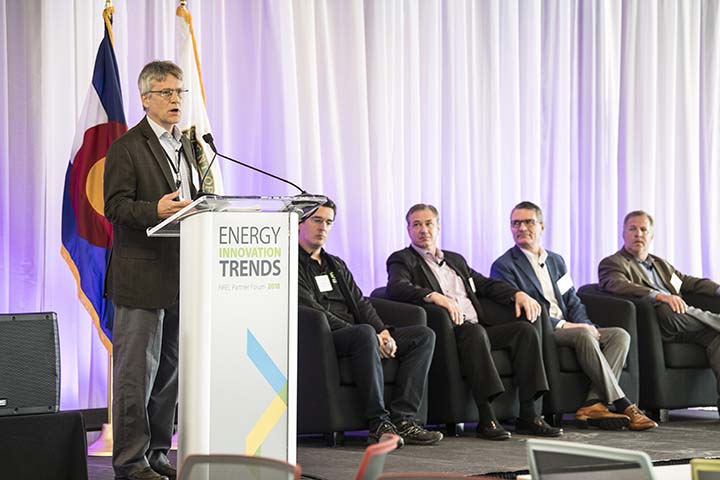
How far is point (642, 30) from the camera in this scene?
7621 millimetres

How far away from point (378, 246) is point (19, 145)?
88.1 inches

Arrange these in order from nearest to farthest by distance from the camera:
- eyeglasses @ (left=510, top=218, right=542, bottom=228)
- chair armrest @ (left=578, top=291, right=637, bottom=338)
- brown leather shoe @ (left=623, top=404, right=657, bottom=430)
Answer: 1. brown leather shoe @ (left=623, top=404, right=657, bottom=430)
2. chair armrest @ (left=578, top=291, right=637, bottom=338)
3. eyeglasses @ (left=510, top=218, right=542, bottom=228)

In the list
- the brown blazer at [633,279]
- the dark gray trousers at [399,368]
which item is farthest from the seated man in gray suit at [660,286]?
the dark gray trousers at [399,368]

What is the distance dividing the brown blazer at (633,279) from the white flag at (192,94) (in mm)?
2625

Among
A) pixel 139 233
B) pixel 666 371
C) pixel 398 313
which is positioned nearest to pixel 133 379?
pixel 139 233

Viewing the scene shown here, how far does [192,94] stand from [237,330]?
2.31 meters

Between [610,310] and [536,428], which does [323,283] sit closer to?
[536,428]

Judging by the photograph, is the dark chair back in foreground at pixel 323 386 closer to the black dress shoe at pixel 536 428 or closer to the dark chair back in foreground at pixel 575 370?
the black dress shoe at pixel 536 428

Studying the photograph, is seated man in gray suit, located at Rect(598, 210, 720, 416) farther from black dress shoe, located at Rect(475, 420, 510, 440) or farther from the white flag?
the white flag

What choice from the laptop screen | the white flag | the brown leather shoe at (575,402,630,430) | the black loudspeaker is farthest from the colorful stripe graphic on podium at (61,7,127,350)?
the laptop screen

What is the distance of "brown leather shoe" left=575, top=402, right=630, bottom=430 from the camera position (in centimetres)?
576

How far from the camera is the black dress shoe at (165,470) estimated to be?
12.9 feet

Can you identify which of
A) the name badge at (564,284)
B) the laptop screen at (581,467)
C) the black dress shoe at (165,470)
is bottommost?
the black dress shoe at (165,470)

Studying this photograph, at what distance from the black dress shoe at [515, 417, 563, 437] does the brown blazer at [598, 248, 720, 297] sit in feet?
3.83
